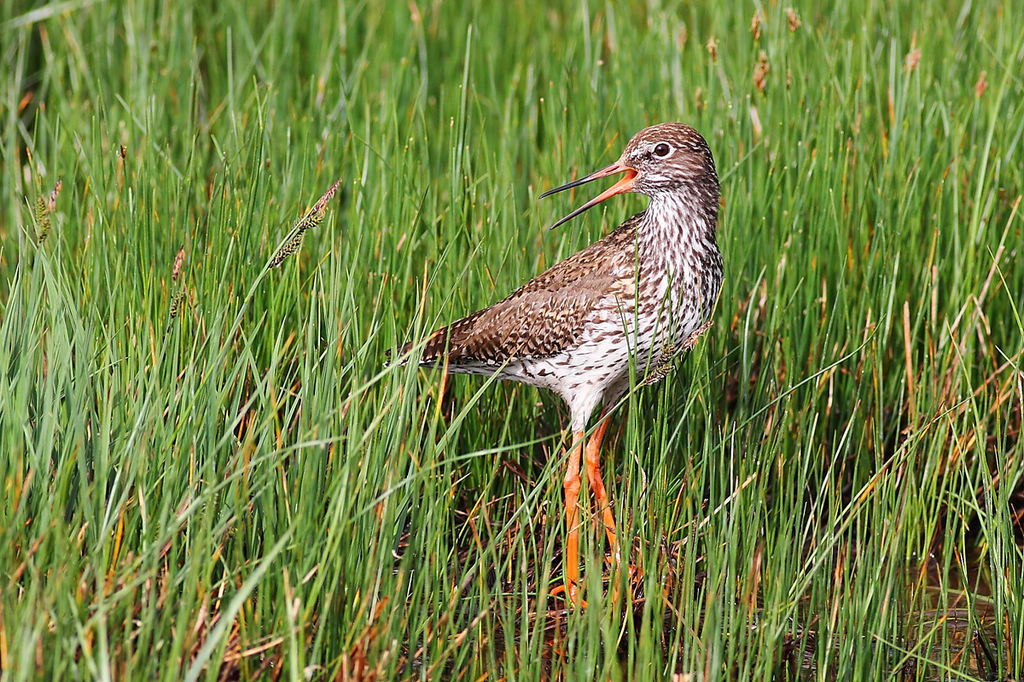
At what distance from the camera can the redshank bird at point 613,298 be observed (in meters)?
4.15

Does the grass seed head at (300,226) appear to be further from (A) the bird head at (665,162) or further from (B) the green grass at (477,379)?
(A) the bird head at (665,162)

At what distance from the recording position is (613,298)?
4148 millimetres

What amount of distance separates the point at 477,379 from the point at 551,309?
0.76m

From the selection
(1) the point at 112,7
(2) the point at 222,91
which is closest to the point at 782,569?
(2) the point at 222,91

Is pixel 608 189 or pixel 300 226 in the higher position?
pixel 300 226

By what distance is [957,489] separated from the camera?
15.6ft

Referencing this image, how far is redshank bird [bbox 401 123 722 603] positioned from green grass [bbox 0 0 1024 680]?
0.20 metres

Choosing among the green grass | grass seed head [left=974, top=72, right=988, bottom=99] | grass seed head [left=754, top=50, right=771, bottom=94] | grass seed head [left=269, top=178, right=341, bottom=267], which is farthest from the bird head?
grass seed head [left=974, top=72, right=988, bottom=99]

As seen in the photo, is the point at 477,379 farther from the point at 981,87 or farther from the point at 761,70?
the point at 981,87

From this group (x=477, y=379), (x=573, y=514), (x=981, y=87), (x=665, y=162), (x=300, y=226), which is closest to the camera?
(x=300, y=226)

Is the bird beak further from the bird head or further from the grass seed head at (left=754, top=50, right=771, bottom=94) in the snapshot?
the grass seed head at (left=754, top=50, right=771, bottom=94)

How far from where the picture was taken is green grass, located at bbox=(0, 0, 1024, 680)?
3029 mm

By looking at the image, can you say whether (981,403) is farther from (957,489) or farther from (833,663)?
(833,663)

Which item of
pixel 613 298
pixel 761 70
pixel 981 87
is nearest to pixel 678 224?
pixel 613 298
